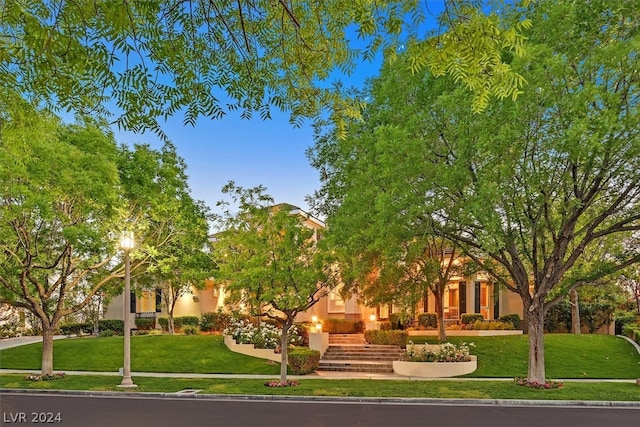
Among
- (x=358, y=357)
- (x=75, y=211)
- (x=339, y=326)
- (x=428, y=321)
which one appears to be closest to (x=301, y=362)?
(x=358, y=357)

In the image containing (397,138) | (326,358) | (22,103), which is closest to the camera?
(22,103)

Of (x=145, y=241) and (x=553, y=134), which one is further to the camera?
(x=145, y=241)

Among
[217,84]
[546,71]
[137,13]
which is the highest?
[546,71]

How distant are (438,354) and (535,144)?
9.41 meters

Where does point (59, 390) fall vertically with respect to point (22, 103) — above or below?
below

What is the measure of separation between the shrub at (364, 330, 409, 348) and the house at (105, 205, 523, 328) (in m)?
4.93

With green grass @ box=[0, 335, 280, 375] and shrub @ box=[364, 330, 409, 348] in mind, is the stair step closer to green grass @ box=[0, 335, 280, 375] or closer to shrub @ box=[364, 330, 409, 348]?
shrub @ box=[364, 330, 409, 348]

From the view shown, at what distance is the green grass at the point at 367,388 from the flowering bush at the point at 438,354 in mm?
2232

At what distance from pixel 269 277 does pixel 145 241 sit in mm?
6039

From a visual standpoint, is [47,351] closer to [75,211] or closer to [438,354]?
[75,211]

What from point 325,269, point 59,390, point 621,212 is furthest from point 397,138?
point 59,390

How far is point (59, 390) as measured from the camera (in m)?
15.3

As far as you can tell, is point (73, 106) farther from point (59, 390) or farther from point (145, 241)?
point (145, 241)

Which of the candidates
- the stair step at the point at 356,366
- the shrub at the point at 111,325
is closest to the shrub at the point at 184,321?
the shrub at the point at 111,325
